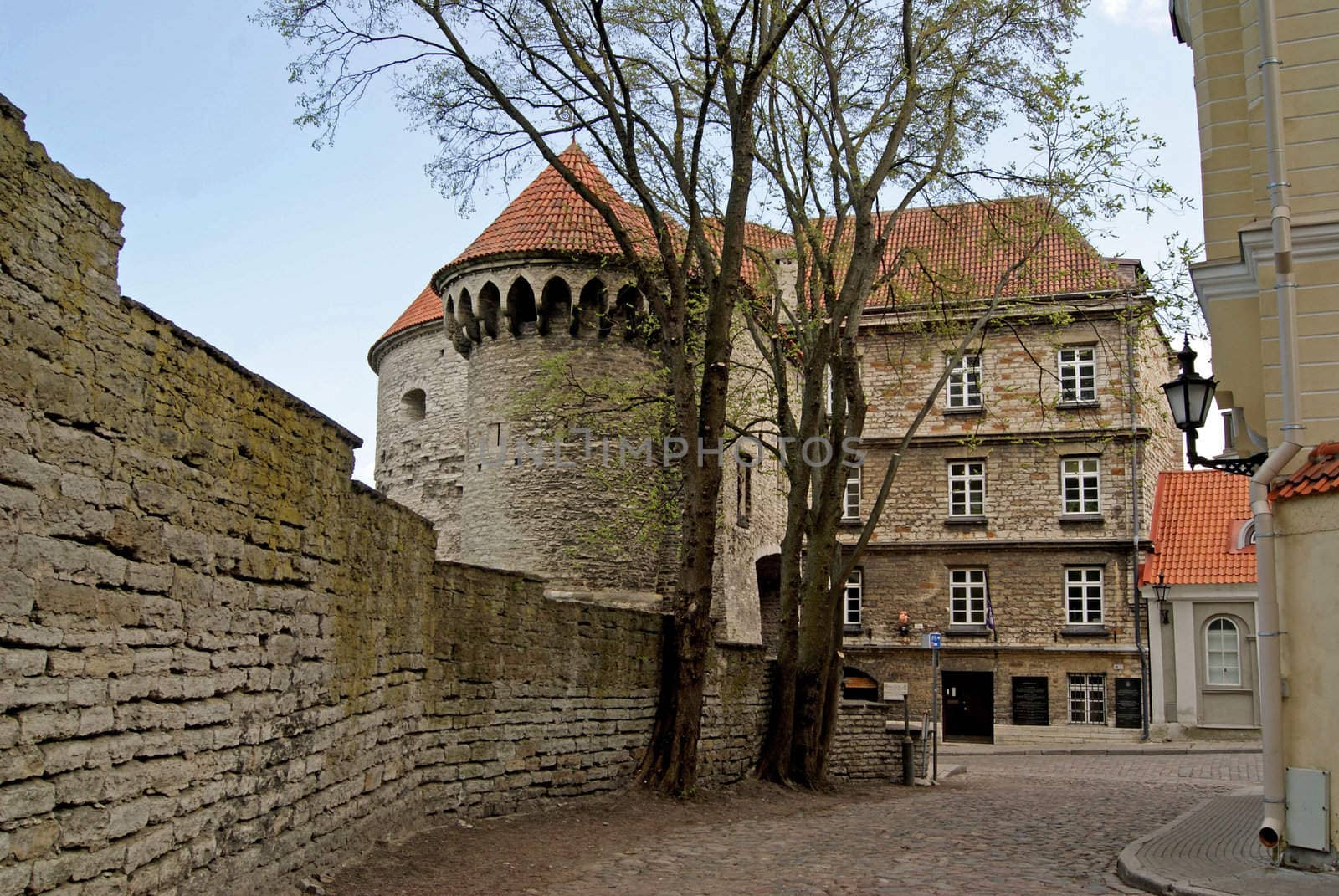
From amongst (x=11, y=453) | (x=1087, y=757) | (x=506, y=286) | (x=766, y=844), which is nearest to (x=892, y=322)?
(x=1087, y=757)

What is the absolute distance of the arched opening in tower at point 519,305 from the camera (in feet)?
74.8

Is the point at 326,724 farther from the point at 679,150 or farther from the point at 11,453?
the point at 679,150

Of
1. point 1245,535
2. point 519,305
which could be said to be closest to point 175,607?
point 1245,535

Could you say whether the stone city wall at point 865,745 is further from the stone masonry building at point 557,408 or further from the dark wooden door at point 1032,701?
the dark wooden door at point 1032,701

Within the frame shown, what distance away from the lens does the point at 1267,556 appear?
29.5ft

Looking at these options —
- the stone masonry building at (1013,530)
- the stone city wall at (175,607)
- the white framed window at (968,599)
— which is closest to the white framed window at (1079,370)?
the stone masonry building at (1013,530)

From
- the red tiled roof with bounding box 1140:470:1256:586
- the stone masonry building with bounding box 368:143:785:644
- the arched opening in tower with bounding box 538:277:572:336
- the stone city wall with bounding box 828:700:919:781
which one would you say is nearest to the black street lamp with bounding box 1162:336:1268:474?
the stone city wall with bounding box 828:700:919:781

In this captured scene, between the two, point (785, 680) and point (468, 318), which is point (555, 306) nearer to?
point (468, 318)

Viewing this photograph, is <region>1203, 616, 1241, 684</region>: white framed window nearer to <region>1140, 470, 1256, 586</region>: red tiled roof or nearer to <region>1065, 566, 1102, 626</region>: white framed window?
<region>1140, 470, 1256, 586</region>: red tiled roof

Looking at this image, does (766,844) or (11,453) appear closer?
(11,453)

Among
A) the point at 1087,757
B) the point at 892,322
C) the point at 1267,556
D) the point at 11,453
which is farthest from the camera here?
the point at 892,322

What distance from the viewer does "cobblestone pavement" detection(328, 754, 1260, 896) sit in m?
8.42

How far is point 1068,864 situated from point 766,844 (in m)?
2.43

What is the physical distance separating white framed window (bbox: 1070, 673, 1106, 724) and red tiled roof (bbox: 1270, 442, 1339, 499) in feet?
77.7
